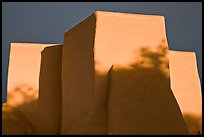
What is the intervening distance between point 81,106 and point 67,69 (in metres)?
1.37

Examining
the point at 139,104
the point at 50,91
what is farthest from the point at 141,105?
the point at 50,91

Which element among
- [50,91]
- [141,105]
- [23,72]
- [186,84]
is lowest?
[141,105]

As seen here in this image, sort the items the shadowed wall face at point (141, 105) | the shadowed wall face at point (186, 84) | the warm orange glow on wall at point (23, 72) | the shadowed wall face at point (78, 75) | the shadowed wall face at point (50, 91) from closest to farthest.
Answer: the shadowed wall face at point (141, 105), the shadowed wall face at point (78, 75), the shadowed wall face at point (50, 91), the warm orange glow on wall at point (23, 72), the shadowed wall face at point (186, 84)

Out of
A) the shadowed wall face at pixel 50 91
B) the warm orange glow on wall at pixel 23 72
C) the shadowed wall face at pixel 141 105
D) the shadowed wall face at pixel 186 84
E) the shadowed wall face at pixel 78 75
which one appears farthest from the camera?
the shadowed wall face at pixel 186 84

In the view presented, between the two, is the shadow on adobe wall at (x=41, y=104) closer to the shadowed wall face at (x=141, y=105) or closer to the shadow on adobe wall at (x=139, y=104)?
the shadow on adobe wall at (x=139, y=104)

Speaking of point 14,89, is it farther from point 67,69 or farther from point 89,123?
point 89,123

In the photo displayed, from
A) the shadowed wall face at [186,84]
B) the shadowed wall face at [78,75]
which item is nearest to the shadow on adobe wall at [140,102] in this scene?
the shadowed wall face at [78,75]

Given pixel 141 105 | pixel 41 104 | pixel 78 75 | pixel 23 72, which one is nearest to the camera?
pixel 141 105

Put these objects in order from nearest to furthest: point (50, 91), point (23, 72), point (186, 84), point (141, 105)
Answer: point (141, 105) < point (50, 91) < point (23, 72) < point (186, 84)

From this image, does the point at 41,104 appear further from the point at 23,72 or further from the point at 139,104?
the point at 139,104

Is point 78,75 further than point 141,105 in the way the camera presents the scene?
Yes

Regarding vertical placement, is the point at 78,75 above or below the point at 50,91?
above

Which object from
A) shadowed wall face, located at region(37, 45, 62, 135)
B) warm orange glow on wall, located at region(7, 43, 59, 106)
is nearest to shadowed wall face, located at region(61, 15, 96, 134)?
shadowed wall face, located at region(37, 45, 62, 135)

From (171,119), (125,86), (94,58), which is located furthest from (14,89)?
(171,119)
